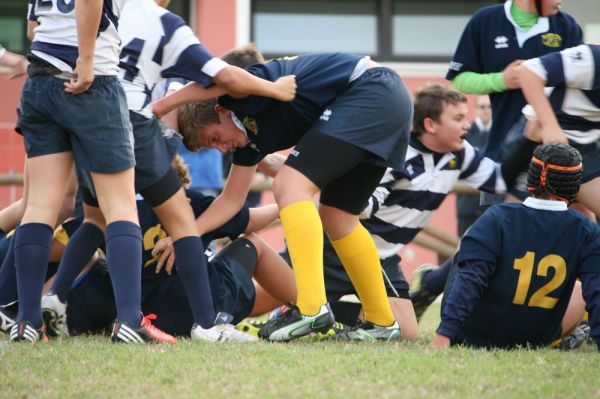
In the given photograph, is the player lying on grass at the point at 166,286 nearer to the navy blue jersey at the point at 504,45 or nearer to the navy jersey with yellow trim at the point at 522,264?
the navy jersey with yellow trim at the point at 522,264

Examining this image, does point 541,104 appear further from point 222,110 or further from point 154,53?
point 154,53

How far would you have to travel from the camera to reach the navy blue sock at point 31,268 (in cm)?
399

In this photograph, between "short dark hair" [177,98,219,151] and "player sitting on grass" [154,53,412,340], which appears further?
"short dark hair" [177,98,219,151]

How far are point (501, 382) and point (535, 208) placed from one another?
102cm

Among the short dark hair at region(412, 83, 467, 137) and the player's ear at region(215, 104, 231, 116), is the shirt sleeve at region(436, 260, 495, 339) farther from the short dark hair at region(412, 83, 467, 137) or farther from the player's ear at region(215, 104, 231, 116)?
the short dark hair at region(412, 83, 467, 137)

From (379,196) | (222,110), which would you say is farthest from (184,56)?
(379,196)

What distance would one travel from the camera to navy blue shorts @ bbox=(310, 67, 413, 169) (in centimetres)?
412

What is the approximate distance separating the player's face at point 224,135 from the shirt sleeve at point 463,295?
1.11m

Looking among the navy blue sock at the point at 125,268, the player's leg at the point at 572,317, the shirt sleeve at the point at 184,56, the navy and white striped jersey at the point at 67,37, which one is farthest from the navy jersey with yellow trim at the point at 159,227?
the player's leg at the point at 572,317

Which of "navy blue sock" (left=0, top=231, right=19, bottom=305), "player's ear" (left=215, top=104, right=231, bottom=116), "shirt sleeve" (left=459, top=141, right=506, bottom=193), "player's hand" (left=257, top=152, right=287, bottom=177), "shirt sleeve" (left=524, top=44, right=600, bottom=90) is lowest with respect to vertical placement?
"navy blue sock" (left=0, top=231, right=19, bottom=305)

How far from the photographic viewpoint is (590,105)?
487 cm

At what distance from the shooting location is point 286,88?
4.16m

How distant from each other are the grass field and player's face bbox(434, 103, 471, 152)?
1.51 metres

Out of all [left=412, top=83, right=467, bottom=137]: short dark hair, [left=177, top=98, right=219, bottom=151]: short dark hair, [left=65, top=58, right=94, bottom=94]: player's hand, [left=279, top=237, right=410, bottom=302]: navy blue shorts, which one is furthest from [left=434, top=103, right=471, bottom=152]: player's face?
[left=65, top=58, right=94, bottom=94]: player's hand
